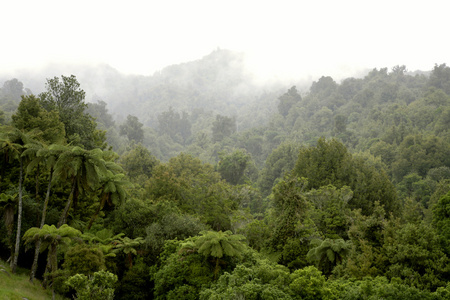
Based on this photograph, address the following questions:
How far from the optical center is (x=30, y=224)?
61.7ft

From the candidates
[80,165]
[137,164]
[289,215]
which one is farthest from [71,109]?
[289,215]

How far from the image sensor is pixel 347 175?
30078mm

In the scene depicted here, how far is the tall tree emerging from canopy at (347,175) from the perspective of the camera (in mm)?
27734

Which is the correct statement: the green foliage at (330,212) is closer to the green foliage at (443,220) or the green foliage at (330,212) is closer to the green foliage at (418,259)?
the green foliage at (443,220)

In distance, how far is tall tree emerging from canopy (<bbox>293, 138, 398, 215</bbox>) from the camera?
2773 centimetres

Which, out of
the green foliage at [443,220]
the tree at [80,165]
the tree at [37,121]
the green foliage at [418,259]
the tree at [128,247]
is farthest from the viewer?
the tree at [37,121]

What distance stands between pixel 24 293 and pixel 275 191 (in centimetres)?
1693

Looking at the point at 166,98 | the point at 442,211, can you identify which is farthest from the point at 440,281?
the point at 166,98

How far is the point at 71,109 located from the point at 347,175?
28.0m

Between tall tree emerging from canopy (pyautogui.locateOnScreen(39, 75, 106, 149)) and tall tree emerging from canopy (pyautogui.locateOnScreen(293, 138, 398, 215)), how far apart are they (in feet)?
68.6

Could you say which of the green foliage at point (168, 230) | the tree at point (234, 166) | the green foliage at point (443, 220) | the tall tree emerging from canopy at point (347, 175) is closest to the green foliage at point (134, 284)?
the green foliage at point (168, 230)

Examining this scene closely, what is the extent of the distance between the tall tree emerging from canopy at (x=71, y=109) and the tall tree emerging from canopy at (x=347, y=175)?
2092 cm

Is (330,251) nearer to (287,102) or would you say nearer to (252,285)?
(252,285)

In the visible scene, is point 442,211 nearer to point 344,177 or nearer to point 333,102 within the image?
point 344,177
